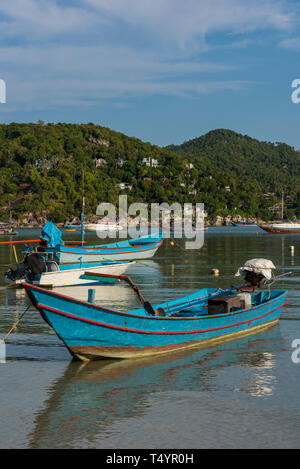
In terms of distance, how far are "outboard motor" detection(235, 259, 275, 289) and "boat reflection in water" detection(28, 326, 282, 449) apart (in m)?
4.63

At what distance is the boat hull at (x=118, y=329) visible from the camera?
42.4 ft

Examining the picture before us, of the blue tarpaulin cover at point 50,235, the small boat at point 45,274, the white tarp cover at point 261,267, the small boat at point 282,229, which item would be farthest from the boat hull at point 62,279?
the small boat at point 282,229

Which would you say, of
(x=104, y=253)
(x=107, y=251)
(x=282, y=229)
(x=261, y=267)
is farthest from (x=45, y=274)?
(x=282, y=229)

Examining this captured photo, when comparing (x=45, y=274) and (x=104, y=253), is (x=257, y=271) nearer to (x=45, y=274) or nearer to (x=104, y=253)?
(x=45, y=274)

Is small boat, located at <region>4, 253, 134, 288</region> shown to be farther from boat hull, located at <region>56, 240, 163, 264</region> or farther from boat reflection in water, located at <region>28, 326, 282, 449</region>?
boat reflection in water, located at <region>28, 326, 282, 449</region>

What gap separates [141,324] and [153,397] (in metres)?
2.50

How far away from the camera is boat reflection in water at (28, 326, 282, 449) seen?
990cm

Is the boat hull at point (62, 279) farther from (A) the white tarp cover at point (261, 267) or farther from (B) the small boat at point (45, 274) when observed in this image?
(A) the white tarp cover at point (261, 267)

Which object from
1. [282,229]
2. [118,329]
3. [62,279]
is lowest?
[282,229]

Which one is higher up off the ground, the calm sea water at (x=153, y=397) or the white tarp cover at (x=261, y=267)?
the white tarp cover at (x=261, y=267)

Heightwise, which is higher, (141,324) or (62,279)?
(141,324)

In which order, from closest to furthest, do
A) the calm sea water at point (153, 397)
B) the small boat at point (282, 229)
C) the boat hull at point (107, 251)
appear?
the calm sea water at point (153, 397) → the boat hull at point (107, 251) → the small boat at point (282, 229)

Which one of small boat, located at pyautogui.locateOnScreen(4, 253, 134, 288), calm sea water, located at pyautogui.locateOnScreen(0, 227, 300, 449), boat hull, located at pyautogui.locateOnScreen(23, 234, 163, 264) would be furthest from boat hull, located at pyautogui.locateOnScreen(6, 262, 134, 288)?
calm sea water, located at pyautogui.locateOnScreen(0, 227, 300, 449)

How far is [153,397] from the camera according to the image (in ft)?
39.0
